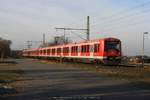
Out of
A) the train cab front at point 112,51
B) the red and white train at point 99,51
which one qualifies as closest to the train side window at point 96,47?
the red and white train at point 99,51

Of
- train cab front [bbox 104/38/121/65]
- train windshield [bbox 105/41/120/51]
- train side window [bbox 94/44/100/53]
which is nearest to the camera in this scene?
train cab front [bbox 104/38/121/65]

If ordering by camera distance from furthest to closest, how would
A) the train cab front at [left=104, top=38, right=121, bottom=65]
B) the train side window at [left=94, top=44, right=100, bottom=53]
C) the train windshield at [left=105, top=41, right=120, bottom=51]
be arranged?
the train side window at [left=94, top=44, right=100, bottom=53], the train windshield at [left=105, top=41, right=120, bottom=51], the train cab front at [left=104, top=38, right=121, bottom=65]

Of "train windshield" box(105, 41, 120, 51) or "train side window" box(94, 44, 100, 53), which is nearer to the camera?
"train windshield" box(105, 41, 120, 51)

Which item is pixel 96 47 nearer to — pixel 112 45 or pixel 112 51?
pixel 112 45

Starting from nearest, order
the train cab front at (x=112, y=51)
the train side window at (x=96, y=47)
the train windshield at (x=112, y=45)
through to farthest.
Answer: the train cab front at (x=112, y=51) → the train windshield at (x=112, y=45) → the train side window at (x=96, y=47)

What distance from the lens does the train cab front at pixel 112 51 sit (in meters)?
38.7

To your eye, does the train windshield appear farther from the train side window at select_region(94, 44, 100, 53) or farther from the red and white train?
the train side window at select_region(94, 44, 100, 53)

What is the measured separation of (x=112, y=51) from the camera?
39375 millimetres

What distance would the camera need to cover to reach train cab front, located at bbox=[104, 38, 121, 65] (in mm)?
38656

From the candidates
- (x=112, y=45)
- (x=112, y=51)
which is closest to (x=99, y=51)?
(x=112, y=51)

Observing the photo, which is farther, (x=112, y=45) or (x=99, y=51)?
(x=112, y=45)

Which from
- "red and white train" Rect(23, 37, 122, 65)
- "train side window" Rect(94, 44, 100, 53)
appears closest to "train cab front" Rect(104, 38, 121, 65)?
"red and white train" Rect(23, 37, 122, 65)

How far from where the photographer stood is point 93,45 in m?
41.1

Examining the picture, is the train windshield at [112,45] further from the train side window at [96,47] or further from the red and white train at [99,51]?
the train side window at [96,47]
